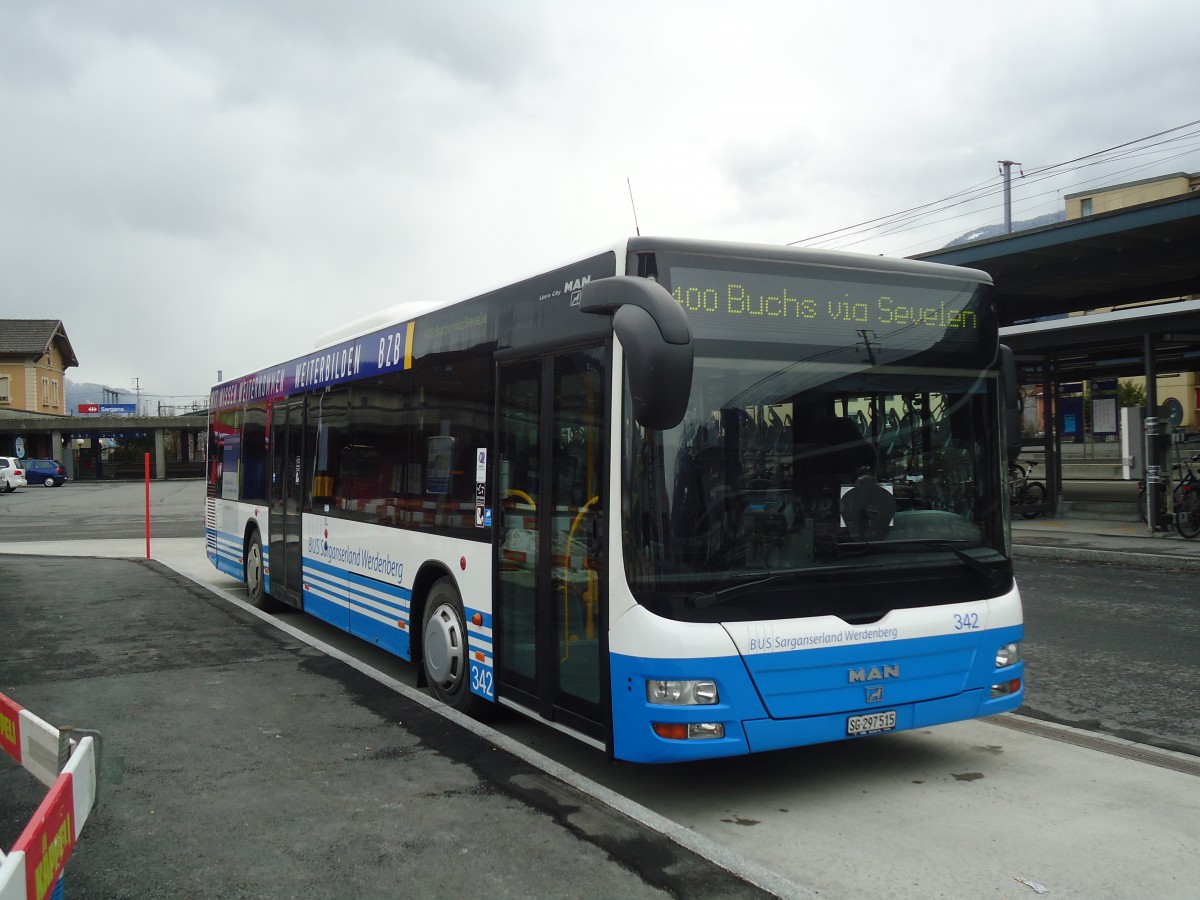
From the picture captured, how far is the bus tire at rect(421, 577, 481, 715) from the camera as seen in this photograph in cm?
685

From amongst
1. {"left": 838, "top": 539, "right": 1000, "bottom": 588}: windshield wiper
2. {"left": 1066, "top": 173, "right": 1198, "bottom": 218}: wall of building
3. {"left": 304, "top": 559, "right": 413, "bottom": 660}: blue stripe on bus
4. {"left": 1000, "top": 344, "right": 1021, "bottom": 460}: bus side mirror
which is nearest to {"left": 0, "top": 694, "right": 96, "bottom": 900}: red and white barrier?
{"left": 838, "top": 539, "right": 1000, "bottom": 588}: windshield wiper

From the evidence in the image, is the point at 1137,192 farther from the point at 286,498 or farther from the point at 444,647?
the point at 444,647

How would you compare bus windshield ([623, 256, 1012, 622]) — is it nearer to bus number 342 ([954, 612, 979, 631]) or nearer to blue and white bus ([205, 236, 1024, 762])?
blue and white bus ([205, 236, 1024, 762])

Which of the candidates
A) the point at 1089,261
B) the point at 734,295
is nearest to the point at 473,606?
the point at 734,295

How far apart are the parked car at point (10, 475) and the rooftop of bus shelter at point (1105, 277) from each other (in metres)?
50.9

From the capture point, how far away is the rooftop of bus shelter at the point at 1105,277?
17.7 meters

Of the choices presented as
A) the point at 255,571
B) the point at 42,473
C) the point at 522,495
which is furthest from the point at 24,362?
the point at 522,495

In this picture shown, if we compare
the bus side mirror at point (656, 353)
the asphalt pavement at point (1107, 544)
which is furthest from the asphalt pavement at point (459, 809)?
the asphalt pavement at point (1107, 544)

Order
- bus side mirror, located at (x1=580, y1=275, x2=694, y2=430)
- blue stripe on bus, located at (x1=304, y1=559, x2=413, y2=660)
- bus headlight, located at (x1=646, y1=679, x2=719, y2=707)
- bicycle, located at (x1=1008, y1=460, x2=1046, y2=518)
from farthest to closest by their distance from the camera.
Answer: bicycle, located at (x1=1008, y1=460, x2=1046, y2=518)
blue stripe on bus, located at (x1=304, y1=559, x2=413, y2=660)
bus headlight, located at (x1=646, y1=679, x2=719, y2=707)
bus side mirror, located at (x1=580, y1=275, x2=694, y2=430)

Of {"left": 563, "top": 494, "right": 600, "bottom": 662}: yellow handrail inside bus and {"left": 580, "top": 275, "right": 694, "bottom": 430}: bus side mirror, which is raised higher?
{"left": 580, "top": 275, "right": 694, "bottom": 430}: bus side mirror

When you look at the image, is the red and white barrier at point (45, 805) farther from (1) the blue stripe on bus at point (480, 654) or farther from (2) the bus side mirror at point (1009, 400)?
(2) the bus side mirror at point (1009, 400)

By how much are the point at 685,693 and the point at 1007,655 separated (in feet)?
6.53

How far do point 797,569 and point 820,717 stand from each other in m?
0.72

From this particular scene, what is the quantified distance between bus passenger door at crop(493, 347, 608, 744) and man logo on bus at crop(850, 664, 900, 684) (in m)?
1.22
